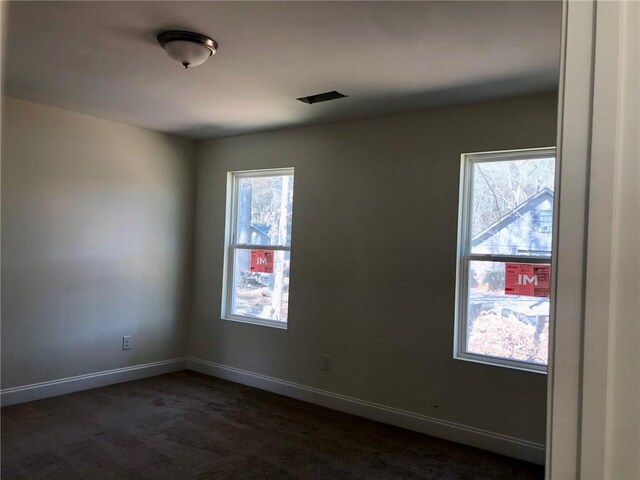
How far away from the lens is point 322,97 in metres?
3.50

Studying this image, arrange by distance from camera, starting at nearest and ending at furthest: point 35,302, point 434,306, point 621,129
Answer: point 621,129
point 434,306
point 35,302

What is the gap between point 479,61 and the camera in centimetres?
275

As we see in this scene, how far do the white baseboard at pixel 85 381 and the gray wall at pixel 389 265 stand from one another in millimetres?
740

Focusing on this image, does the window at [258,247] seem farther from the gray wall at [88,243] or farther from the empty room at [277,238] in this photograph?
the gray wall at [88,243]

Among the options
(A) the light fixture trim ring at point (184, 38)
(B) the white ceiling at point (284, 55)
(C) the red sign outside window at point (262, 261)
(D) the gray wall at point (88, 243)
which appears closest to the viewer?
(B) the white ceiling at point (284, 55)

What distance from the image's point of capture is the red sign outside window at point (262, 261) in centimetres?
475

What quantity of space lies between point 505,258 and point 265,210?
2.34m

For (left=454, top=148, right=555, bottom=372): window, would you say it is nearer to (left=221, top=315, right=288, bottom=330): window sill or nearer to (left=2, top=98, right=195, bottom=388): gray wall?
(left=221, top=315, right=288, bottom=330): window sill

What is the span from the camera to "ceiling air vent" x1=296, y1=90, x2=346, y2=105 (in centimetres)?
342

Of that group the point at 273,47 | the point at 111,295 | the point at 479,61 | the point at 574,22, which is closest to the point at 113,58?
the point at 273,47

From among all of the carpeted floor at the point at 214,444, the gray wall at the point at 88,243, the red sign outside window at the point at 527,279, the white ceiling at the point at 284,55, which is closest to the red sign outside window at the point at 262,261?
the gray wall at the point at 88,243

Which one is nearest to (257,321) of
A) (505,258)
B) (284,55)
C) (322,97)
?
(322,97)

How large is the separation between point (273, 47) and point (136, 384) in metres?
3.41

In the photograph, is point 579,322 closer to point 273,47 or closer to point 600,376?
point 600,376
